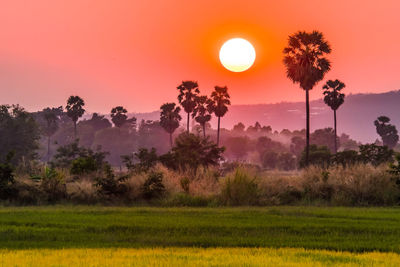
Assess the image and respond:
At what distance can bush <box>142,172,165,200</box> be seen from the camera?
2442cm

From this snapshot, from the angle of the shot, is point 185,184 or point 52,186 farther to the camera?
point 185,184

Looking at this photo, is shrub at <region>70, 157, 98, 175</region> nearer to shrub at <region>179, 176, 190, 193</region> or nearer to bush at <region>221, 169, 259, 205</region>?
shrub at <region>179, 176, 190, 193</region>

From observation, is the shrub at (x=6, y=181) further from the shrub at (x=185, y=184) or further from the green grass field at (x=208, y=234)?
the shrub at (x=185, y=184)

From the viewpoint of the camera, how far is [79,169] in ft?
93.4

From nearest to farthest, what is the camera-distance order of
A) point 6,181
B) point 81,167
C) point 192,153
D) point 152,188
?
1. point 152,188
2. point 6,181
3. point 81,167
4. point 192,153

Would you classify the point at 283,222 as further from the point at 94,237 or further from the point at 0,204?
the point at 0,204

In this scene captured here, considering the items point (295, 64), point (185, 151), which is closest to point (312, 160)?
point (295, 64)

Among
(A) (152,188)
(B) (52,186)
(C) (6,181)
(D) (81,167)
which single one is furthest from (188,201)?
(C) (6,181)

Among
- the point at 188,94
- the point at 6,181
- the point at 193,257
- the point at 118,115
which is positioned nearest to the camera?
the point at 193,257

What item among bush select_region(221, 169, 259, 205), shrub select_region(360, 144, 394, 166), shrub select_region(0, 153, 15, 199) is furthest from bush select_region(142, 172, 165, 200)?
shrub select_region(360, 144, 394, 166)

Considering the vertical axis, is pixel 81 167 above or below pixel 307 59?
below

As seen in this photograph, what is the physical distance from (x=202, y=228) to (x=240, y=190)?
9140 millimetres

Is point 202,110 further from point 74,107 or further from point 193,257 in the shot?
point 193,257

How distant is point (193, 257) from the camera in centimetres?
1079
